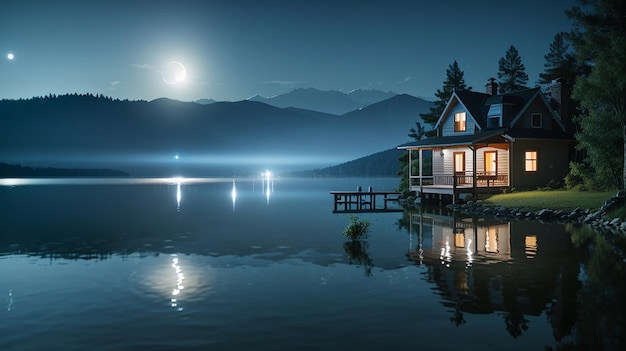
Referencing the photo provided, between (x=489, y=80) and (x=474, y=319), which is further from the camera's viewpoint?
(x=489, y=80)

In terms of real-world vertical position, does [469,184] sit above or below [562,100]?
below

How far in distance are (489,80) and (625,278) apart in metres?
39.3

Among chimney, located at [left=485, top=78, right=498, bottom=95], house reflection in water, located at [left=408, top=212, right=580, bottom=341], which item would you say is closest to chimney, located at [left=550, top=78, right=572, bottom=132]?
chimney, located at [left=485, top=78, right=498, bottom=95]

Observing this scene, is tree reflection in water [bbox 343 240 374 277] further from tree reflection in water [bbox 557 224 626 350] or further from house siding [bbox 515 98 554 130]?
house siding [bbox 515 98 554 130]

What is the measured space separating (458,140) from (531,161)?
242 inches

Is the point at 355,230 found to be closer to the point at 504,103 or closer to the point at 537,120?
→ the point at 504,103

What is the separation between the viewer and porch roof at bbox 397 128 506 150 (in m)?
40.5

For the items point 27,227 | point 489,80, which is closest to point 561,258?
point 27,227

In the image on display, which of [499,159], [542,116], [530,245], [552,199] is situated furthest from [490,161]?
[530,245]

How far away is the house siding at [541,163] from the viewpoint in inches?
1644

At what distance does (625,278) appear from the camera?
14.8m

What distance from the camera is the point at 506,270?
16.2 meters

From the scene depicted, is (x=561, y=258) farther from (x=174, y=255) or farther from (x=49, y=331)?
(x=49, y=331)

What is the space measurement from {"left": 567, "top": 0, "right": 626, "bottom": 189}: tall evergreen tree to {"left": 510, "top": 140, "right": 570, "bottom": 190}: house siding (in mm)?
8011
